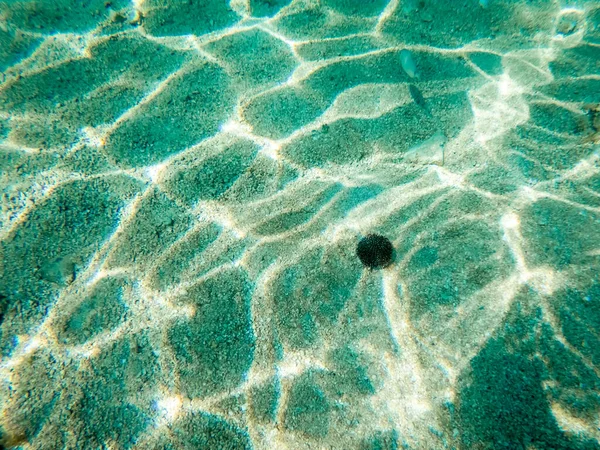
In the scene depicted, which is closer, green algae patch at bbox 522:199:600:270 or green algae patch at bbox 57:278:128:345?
green algae patch at bbox 57:278:128:345

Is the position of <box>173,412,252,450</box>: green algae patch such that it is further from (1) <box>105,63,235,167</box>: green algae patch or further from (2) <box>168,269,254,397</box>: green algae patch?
(1) <box>105,63,235,167</box>: green algae patch

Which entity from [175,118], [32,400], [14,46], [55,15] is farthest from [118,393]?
[55,15]

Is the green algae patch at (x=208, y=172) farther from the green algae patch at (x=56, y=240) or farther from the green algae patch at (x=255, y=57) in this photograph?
the green algae patch at (x=255, y=57)

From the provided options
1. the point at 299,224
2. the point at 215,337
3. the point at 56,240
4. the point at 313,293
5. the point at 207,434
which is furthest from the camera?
the point at 299,224

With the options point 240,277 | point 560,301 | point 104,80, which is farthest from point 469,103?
point 104,80

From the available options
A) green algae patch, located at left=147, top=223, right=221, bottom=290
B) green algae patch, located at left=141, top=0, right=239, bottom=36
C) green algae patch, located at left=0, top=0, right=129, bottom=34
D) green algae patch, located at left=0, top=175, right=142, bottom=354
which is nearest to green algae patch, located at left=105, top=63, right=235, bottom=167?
green algae patch, located at left=0, top=175, right=142, bottom=354

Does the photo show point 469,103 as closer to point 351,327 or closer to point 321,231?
point 321,231

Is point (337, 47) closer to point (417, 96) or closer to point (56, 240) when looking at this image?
point (417, 96)
